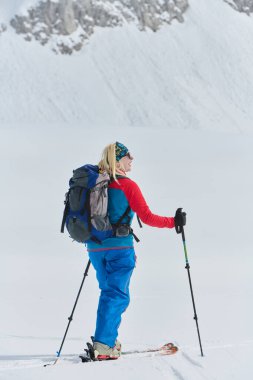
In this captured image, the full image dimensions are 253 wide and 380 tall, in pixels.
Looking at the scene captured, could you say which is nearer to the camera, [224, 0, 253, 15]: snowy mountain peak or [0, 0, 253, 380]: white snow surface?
[0, 0, 253, 380]: white snow surface

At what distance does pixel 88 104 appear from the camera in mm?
59094

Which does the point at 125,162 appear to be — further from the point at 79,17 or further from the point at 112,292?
the point at 79,17

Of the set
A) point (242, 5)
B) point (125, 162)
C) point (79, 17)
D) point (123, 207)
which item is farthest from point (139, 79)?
point (123, 207)

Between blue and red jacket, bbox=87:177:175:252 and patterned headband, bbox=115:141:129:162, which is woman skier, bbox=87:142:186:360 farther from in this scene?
patterned headband, bbox=115:141:129:162

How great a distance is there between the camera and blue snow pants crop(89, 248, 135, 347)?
4020 millimetres

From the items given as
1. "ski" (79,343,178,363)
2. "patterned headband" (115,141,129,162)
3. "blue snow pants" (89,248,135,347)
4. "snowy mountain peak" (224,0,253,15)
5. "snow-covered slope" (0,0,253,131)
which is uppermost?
"snowy mountain peak" (224,0,253,15)

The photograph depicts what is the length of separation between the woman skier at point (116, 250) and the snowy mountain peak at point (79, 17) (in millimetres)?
66942

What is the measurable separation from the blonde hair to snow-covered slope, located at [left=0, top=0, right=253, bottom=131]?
49.3m

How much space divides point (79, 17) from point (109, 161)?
7297 centimetres

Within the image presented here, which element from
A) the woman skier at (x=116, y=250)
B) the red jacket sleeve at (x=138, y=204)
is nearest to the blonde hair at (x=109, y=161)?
the woman skier at (x=116, y=250)

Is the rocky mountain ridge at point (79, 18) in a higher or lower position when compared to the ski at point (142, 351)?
higher

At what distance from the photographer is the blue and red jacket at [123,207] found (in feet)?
13.1

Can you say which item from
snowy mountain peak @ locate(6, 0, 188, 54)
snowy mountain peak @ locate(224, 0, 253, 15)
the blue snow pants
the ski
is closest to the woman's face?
the blue snow pants

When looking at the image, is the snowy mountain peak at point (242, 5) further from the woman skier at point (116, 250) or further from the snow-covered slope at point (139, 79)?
the woman skier at point (116, 250)
